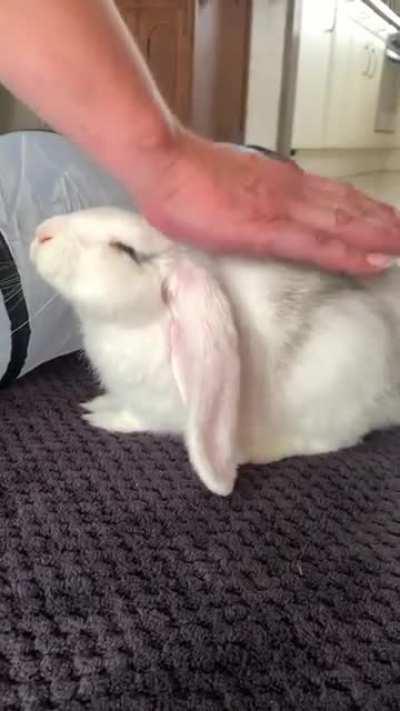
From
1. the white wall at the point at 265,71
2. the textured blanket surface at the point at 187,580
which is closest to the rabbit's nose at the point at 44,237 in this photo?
the textured blanket surface at the point at 187,580

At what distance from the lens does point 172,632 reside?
685 millimetres

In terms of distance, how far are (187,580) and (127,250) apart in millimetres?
372

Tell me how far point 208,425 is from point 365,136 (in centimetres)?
411

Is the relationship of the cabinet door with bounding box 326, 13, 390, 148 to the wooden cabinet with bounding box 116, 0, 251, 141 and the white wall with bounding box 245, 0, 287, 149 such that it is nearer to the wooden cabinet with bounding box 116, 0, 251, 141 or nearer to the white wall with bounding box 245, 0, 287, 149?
Answer: the white wall with bounding box 245, 0, 287, 149

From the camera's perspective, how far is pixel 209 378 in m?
0.86

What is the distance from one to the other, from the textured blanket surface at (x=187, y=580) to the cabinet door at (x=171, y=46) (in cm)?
194

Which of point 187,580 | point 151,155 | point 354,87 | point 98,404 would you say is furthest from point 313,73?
point 187,580

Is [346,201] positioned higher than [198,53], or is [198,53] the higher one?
[198,53]

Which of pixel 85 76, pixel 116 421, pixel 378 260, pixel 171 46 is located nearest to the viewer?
pixel 85 76

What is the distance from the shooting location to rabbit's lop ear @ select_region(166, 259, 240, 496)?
85cm

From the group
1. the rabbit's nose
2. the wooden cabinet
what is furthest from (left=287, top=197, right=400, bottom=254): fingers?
the wooden cabinet

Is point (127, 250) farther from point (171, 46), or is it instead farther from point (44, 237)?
point (171, 46)

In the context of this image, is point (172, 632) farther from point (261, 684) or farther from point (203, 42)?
point (203, 42)

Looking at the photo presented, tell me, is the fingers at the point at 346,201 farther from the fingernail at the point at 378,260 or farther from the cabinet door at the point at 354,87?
the cabinet door at the point at 354,87
